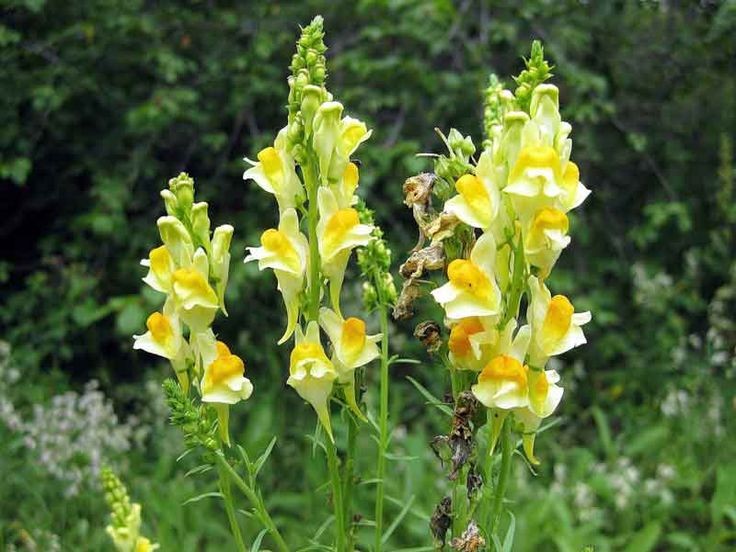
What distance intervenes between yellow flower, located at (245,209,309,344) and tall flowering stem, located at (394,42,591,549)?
0.14 meters

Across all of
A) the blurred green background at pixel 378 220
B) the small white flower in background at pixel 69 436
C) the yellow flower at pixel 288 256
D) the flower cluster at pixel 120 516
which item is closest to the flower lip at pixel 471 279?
the yellow flower at pixel 288 256

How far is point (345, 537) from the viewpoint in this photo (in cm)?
131

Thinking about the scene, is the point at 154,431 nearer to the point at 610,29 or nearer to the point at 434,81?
the point at 434,81

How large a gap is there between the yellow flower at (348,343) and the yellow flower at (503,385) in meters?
0.15

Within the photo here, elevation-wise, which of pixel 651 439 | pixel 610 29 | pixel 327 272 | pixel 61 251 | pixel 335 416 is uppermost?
pixel 327 272

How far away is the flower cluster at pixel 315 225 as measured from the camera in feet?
3.94

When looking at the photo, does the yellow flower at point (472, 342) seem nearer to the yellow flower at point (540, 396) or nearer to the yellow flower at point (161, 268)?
the yellow flower at point (540, 396)

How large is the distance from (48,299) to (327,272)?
114 inches

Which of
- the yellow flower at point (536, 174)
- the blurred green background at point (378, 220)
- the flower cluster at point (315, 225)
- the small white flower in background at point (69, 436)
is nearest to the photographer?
the yellow flower at point (536, 174)

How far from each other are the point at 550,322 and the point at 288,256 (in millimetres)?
335

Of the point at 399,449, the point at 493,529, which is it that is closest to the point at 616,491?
the point at 399,449

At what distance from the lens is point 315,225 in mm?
1239

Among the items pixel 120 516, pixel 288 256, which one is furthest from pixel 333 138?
pixel 120 516

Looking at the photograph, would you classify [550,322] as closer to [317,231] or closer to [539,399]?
[539,399]
